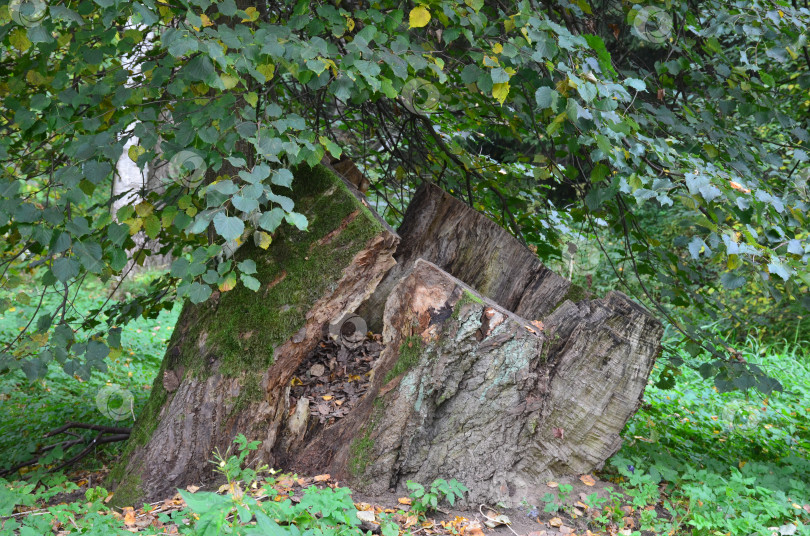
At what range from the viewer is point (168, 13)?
257 centimetres

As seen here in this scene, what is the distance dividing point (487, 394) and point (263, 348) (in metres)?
1.06

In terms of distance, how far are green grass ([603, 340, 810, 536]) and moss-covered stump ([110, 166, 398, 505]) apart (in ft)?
5.50

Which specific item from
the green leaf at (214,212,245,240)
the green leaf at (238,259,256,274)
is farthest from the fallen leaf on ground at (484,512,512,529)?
the green leaf at (214,212,245,240)

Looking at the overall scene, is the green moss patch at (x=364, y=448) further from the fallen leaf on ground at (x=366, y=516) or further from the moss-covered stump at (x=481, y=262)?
the moss-covered stump at (x=481, y=262)

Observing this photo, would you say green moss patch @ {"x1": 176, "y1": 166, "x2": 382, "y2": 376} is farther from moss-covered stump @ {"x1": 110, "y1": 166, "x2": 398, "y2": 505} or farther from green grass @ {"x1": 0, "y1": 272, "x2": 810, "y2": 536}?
green grass @ {"x1": 0, "y1": 272, "x2": 810, "y2": 536}

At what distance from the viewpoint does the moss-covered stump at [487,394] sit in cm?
267

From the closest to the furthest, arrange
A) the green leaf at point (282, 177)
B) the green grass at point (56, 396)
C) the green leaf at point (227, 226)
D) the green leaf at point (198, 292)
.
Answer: the green leaf at point (227, 226), the green leaf at point (282, 177), the green leaf at point (198, 292), the green grass at point (56, 396)

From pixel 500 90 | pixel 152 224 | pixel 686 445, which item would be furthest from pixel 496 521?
pixel 686 445

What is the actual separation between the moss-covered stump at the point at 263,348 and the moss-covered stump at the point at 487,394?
24cm

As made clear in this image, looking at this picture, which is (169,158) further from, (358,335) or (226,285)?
(358,335)

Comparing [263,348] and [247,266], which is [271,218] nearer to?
[247,266]

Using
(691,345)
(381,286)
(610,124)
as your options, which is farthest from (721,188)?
(381,286)

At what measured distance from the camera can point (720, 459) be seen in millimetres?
3801

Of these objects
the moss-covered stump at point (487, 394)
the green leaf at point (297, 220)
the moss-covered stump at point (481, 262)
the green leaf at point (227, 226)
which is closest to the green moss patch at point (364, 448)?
the moss-covered stump at point (487, 394)
